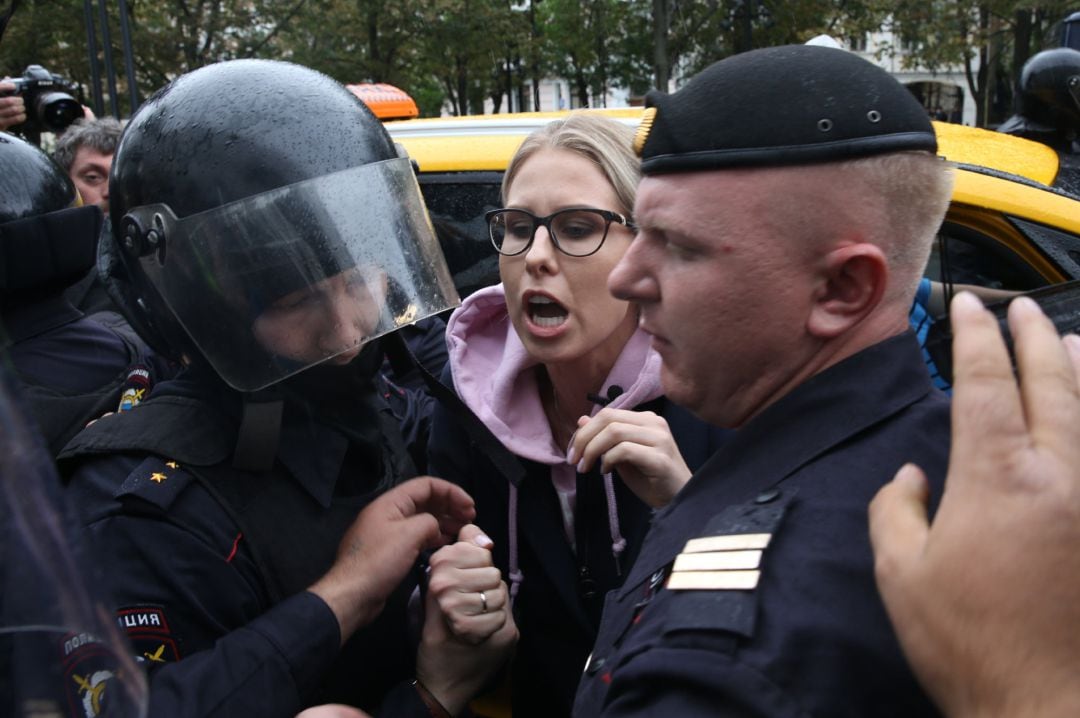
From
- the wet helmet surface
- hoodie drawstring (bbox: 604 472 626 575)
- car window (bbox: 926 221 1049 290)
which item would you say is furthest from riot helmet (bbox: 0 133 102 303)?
car window (bbox: 926 221 1049 290)

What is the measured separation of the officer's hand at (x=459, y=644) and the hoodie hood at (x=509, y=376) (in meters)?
0.46

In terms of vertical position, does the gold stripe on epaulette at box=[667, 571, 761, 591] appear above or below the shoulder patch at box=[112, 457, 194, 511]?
above

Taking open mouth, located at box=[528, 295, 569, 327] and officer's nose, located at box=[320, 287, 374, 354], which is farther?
open mouth, located at box=[528, 295, 569, 327]

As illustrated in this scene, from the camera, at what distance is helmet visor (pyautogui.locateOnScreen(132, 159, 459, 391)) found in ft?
5.98

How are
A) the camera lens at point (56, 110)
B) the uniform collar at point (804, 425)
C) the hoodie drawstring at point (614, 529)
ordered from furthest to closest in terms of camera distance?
the camera lens at point (56, 110)
the hoodie drawstring at point (614, 529)
the uniform collar at point (804, 425)

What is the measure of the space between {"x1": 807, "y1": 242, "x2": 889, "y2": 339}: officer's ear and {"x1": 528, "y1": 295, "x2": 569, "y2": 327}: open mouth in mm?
1118

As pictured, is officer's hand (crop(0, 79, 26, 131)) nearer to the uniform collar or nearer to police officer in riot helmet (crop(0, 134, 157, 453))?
police officer in riot helmet (crop(0, 134, 157, 453))

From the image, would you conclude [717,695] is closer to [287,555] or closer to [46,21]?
[287,555]

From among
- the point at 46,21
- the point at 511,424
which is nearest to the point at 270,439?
the point at 511,424

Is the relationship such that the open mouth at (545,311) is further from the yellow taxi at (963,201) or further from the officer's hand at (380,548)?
the yellow taxi at (963,201)

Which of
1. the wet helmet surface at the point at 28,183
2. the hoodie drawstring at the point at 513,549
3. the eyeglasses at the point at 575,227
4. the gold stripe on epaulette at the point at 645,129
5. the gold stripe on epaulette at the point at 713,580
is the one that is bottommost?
the hoodie drawstring at the point at 513,549

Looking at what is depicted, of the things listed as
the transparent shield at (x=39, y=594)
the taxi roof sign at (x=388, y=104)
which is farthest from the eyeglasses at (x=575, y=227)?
the taxi roof sign at (x=388, y=104)

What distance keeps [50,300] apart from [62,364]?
18 centimetres

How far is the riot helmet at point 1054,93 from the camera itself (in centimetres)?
491
